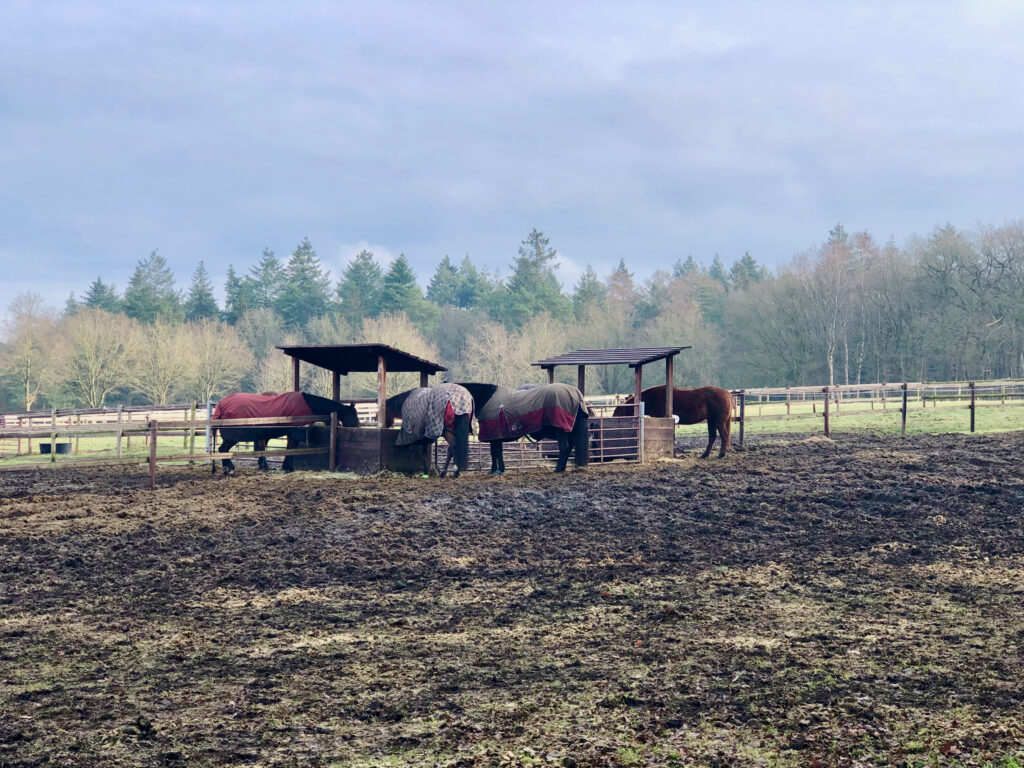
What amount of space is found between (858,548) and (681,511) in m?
2.32

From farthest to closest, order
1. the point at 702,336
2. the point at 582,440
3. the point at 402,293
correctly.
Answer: the point at 402,293 < the point at 702,336 < the point at 582,440

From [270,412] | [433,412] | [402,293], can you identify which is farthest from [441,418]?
[402,293]

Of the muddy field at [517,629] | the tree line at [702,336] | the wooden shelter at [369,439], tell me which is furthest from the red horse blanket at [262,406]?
the tree line at [702,336]

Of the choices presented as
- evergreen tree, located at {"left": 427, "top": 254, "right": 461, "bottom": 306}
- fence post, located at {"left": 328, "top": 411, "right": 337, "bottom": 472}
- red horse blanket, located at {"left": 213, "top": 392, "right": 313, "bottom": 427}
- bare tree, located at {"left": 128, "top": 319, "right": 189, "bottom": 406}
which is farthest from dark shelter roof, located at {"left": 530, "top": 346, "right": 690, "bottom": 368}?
evergreen tree, located at {"left": 427, "top": 254, "right": 461, "bottom": 306}

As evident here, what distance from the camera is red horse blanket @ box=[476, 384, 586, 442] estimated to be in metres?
13.9

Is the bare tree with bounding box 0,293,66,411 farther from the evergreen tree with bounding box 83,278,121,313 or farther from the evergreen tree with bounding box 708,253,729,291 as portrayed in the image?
the evergreen tree with bounding box 708,253,729,291

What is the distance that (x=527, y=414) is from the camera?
13852 mm

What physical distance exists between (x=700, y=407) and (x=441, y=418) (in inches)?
236

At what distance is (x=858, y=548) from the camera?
796 cm

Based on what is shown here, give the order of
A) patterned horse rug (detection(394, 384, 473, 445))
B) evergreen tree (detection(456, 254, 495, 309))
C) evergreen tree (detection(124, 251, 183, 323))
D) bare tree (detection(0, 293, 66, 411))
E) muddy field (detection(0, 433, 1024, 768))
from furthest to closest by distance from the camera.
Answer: evergreen tree (detection(456, 254, 495, 309)) → evergreen tree (detection(124, 251, 183, 323)) → bare tree (detection(0, 293, 66, 411)) → patterned horse rug (detection(394, 384, 473, 445)) → muddy field (detection(0, 433, 1024, 768))

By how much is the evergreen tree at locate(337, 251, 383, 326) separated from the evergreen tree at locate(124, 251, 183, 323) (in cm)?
1360

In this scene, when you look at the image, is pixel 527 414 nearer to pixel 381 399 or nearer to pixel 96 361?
pixel 381 399

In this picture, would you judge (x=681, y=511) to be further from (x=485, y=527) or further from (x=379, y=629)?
(x=379, y=629)

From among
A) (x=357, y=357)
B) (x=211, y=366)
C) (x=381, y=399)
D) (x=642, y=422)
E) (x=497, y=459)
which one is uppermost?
(x=211, y=366)
